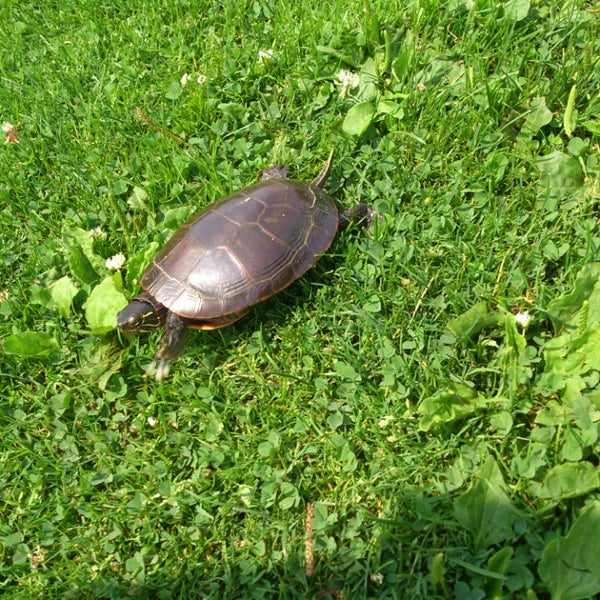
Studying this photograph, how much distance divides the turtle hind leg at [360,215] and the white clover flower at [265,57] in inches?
49.7

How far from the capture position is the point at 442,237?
298cm

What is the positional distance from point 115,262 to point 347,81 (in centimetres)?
165

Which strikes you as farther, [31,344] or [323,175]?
[323,175]

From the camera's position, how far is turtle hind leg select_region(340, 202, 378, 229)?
3125 millimetres

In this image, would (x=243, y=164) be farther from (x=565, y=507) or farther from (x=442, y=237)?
(x=565, y=507)

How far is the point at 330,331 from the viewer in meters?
2.91

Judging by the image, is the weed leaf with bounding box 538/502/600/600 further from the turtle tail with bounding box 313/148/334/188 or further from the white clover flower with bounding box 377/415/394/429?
the turtle tail with bounding box 313/148/334/188

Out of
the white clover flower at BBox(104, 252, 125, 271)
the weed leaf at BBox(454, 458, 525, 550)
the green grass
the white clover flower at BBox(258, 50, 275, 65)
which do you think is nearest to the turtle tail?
the green grass

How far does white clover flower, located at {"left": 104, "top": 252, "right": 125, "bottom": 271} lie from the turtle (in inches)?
10.8

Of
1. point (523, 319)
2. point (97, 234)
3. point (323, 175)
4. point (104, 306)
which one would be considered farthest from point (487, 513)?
point (97, 234)

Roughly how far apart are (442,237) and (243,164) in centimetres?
122

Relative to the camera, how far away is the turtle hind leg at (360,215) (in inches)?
123

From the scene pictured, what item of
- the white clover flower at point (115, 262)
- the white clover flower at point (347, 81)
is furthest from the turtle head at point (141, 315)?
the white clover flower at point (347, 81)

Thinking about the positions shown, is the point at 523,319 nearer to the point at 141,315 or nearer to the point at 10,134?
the point at 141,315
